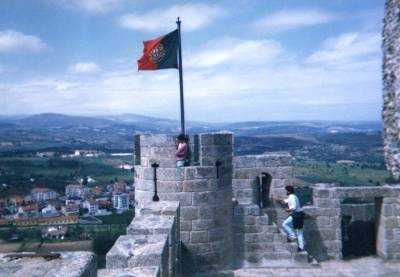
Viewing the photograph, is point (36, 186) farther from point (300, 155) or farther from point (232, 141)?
point (232, 141)

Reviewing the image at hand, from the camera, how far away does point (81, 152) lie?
70.1 metres

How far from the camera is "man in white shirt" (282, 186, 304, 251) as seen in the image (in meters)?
9.42

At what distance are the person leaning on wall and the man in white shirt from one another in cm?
245

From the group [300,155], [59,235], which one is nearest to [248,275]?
[59,235]

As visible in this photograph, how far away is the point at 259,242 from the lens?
9.37m

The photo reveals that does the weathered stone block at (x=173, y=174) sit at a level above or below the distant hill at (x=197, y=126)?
below

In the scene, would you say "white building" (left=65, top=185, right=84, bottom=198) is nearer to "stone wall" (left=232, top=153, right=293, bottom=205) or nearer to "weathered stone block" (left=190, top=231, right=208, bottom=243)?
"stone wall" (left=232, top=153, right=293, bottom=205)

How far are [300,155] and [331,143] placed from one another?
62.5ft

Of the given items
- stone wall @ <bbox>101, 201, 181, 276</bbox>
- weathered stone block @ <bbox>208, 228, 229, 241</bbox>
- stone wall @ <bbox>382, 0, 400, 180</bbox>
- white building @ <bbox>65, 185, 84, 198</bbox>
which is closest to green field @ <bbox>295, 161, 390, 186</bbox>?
white building @ <bbox>65, 185, 84, 198</bbox>

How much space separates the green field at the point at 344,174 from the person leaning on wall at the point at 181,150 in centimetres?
2698

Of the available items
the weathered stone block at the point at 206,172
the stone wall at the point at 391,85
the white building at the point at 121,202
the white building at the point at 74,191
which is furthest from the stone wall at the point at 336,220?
the white building at the point at 74,191

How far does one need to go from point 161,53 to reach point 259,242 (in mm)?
4399

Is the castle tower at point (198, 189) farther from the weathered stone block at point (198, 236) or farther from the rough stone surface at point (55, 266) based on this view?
the rough stone surface at point (55, 266)

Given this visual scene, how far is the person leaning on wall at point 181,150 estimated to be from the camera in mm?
8350
